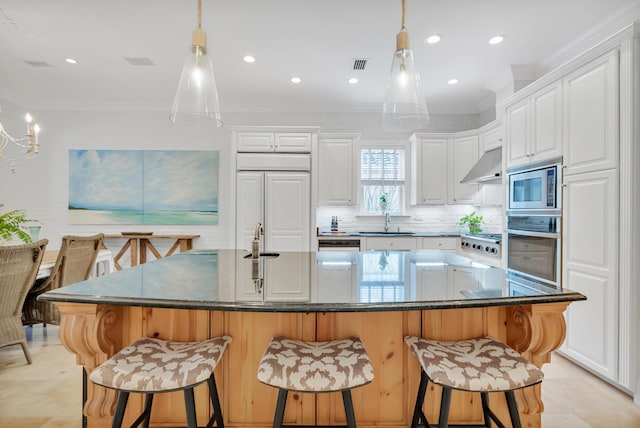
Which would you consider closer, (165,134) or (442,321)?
(442,321)

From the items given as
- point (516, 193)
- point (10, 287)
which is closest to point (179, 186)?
point (10, 287)

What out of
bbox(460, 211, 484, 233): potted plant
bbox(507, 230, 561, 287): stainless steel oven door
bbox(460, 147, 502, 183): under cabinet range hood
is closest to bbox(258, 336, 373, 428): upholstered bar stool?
bbox(507, 230, 561, 287): stainless steel oven door

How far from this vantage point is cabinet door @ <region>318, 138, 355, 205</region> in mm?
4602

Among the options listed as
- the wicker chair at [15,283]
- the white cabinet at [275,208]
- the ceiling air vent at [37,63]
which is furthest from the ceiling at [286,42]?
the wicker chair at [15,283]

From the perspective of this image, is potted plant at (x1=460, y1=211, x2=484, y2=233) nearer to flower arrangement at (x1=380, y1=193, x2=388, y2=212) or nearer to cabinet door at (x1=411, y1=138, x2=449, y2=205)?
cabinet door at (x1=411, y1=138, x2=449, y2=205)

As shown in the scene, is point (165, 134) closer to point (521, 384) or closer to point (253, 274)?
point (253, 274)

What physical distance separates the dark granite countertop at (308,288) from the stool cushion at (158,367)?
0.75 feet

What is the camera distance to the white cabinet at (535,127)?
8.57 feet

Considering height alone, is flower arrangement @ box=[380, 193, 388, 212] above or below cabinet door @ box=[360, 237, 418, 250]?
above

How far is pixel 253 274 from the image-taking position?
1565 mm

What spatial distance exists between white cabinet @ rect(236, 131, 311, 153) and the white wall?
0.66m

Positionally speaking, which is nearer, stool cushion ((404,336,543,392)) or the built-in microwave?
stool cushion ((404,336,543,392))

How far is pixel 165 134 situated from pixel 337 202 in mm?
2758

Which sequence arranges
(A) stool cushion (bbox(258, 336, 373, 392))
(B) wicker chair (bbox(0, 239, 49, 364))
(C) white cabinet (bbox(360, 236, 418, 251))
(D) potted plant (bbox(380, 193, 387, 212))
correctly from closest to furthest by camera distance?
(A) stool cushion (bbox(258, 336, 373, 392)), (B) wicker chair (bbox(0, 239, 49, 364)), (C) white cabinet (bbox(360, 236, 418, 251)), (D) potted plant (bbox(380, 193, 387, 212))
